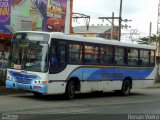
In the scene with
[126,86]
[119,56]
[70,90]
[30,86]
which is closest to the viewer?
[30,86]

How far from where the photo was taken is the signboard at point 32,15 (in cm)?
2902

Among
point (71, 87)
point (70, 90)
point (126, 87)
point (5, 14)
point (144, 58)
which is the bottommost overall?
point (126, 87)

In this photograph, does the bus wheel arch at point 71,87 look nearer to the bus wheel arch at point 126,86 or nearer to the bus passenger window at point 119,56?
the bus passenger window at point 119,56

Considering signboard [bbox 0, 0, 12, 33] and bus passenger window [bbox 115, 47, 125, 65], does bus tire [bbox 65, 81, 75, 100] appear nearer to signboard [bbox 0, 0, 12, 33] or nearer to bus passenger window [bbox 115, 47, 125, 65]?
bus passenger window [bbox 115, 47, 125, 65]

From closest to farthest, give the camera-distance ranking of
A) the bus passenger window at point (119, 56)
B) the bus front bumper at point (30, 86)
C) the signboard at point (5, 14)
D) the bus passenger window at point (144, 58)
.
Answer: the bus front bumper at point (30, 86) < the bus passenger window at point (119, 56) < the bus passenger window at point (144, 58) < the signboard at point (5, 14)

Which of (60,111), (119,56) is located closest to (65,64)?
(60,111)

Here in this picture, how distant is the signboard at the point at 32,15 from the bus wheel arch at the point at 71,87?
9.99 m

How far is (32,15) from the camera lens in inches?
1228

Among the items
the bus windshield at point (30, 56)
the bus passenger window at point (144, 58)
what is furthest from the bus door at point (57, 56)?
the bus passenger window at point (144, 58)

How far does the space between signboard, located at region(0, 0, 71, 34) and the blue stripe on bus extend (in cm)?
871

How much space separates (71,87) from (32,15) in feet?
40.6

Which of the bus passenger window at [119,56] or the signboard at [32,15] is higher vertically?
the signboard at [32,15]

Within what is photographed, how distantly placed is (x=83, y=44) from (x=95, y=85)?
226 centimetres

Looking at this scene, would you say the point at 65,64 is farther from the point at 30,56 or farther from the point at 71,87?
the point at 30,56
